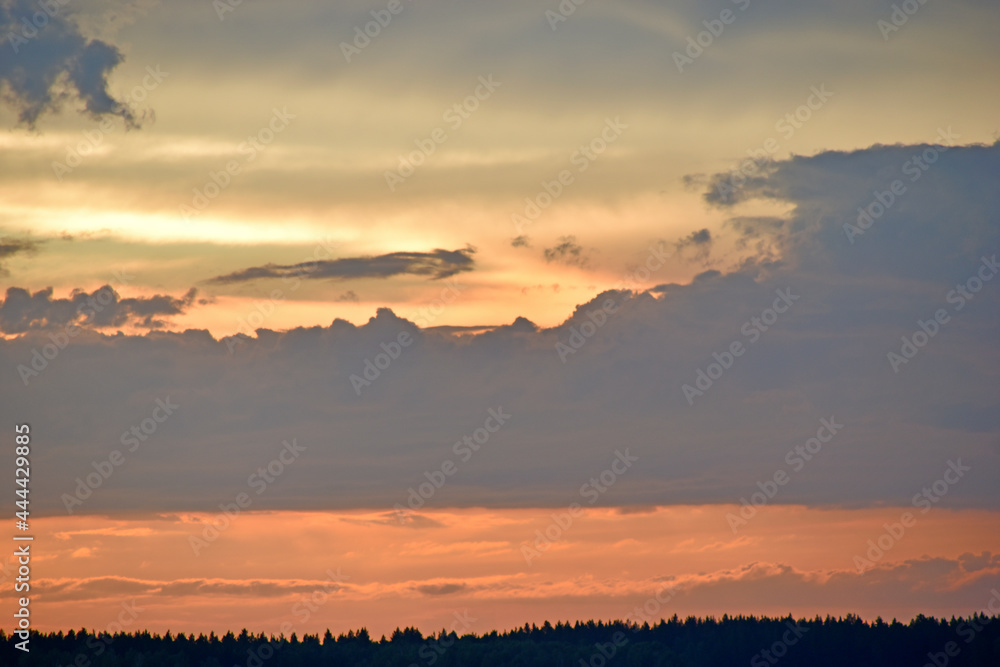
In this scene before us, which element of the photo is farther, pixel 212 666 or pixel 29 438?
pixel 212 666

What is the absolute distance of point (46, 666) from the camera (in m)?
189

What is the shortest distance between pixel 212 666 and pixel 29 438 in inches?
4477

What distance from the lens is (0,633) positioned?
196 meters

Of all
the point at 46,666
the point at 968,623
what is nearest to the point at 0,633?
the point at 46,666

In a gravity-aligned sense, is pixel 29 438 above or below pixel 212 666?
above

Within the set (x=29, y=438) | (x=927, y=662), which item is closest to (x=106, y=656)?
(x=29, y=438)

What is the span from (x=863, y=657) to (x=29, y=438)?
5695 inches

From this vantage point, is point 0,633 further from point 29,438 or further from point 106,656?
point 29,438

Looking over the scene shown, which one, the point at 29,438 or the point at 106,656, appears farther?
the point at 106,656

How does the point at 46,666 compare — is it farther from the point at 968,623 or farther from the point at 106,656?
the point at 968,623

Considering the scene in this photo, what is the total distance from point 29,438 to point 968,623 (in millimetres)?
158163

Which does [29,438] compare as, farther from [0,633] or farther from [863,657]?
[863,657]

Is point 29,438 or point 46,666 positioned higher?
point 29,438

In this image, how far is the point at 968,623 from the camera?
653 feet
